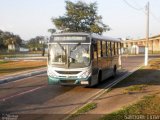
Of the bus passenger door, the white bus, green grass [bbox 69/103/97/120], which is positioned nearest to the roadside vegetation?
the white bus

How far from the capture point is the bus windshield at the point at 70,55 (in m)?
17.2

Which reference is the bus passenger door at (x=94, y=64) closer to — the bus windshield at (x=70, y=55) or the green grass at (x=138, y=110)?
the bus windshield at (x=70, y=55)

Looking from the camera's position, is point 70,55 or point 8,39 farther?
point 8,39

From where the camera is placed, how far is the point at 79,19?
62312 mm

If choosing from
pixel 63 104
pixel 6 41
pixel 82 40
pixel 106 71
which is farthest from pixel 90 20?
pixel 6 41

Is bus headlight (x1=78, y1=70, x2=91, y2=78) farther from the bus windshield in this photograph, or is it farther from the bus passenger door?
the bus passenger door

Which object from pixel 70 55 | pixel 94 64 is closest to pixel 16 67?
pixel 94 64

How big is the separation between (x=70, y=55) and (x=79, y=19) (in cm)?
4561

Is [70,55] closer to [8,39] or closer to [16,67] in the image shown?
[16,67]

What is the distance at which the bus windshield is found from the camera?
17156mm

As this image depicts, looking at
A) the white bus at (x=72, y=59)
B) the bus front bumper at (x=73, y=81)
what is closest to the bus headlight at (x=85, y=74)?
the white bus at (x=72, y=59)

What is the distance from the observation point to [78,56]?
17.2 metres

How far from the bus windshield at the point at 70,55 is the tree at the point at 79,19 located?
44008 millimetres

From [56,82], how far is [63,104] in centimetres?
376
